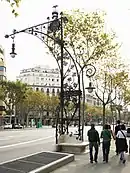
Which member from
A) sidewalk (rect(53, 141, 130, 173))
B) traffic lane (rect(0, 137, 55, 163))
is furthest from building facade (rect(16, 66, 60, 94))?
sidewalk (rect(53, 141, 130, 173))

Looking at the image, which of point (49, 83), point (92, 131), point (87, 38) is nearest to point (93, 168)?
point (92, 131)

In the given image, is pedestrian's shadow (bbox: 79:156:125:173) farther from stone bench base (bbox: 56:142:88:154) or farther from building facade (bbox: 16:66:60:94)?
building facade (bbox: 16:66:60:94)

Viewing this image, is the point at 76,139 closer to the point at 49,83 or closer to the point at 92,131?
the point at 92,131

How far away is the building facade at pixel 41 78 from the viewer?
163m

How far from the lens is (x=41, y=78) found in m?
169

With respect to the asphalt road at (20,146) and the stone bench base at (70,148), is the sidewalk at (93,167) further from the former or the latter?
the asphalt road at (20,146)

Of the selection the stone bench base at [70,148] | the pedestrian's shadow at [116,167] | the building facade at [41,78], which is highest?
the building facade at [41,78]

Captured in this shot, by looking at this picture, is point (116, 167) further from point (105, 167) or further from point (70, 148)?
point (70, 148)

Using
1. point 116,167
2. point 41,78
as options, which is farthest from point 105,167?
point 41,78

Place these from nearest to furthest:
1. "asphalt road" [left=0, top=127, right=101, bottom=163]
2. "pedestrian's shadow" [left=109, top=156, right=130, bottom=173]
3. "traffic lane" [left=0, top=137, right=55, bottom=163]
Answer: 1. "pedestrian's shadow" [left=109, top=156, right=130, bottom=173]
2. "traffic lane" [left=0, top=137, right=55, bottom=163]
3. "asphalt road" [left=0, top=127, right=101, bottom=163]

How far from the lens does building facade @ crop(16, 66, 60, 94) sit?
16262 cm

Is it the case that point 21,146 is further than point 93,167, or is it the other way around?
point 21,146

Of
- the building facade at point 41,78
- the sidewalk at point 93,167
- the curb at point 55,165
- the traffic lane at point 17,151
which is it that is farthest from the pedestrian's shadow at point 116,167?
the building facade at point 41,78

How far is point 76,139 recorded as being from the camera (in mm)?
21672
